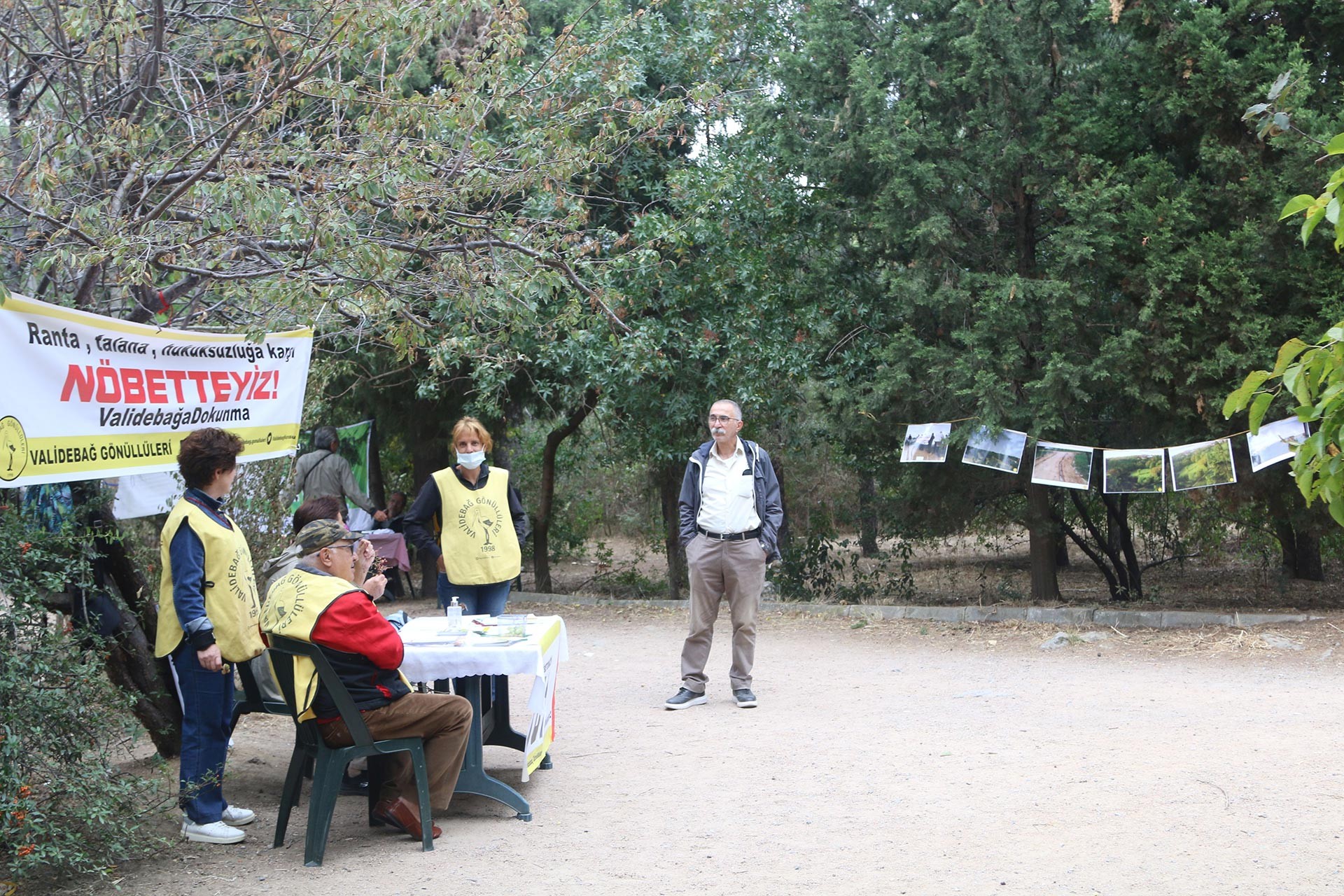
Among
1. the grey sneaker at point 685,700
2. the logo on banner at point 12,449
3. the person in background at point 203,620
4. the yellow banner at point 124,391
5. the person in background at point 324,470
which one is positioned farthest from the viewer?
the person in background at point 324,470

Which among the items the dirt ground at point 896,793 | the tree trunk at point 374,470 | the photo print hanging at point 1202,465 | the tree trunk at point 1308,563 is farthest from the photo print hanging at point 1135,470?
the tree trunk at point 374,470

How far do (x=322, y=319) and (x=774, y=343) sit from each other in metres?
5.73

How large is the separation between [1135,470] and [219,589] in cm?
750

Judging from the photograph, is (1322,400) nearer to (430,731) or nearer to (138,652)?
A: (430,731)

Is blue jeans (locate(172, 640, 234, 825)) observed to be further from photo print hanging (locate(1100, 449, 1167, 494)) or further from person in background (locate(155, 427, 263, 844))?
photo print hanging (locate(1100, 449, 1167, 494))

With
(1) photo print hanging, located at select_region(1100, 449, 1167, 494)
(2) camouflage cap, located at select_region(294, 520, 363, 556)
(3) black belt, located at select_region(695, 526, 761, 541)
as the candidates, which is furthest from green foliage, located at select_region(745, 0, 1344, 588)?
(2) camouflage cap, located at select_region(294, 520, 363, 556)

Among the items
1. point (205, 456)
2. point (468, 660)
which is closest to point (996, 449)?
point (468, 660)

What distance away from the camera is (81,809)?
4133 mm

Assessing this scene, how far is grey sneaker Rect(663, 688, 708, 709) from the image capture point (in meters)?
7.66

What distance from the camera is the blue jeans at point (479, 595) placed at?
7.01 m

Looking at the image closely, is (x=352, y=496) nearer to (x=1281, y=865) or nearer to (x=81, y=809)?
(x=81, y=809)

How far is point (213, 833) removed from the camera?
503 cm

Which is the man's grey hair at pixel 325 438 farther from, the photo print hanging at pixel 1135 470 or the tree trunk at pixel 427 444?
the photo print hanging at pixel 1135 470

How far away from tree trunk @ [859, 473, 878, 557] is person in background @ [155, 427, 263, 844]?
8.47 m
